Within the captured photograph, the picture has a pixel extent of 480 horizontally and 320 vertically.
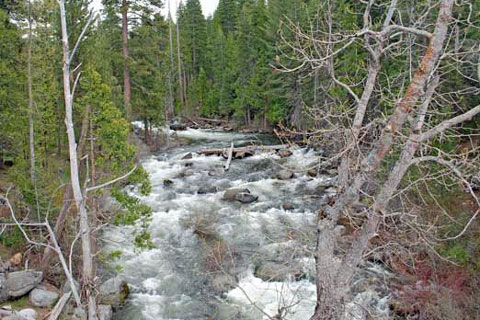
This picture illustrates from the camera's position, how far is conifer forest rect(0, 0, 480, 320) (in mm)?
4816

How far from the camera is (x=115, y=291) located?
34.0 ft

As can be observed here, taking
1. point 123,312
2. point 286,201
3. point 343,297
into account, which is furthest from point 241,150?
point 343,297

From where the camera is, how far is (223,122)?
4084 cm

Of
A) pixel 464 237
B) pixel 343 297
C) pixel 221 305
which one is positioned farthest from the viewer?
pixel 221 305

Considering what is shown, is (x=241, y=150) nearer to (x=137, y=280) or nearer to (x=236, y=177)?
(x=236, y=177)

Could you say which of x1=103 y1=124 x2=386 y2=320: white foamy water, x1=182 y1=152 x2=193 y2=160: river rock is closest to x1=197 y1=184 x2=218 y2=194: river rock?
x1=103 y1=124 x2=386 y2=320: white foamy water

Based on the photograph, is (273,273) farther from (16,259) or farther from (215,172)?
(215,172)

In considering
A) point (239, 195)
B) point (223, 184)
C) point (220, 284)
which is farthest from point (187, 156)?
point (220, 284)

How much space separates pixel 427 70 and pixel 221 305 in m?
7.97

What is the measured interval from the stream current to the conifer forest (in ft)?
0.25

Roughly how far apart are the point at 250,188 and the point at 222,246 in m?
6.00

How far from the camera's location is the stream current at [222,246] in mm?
9891

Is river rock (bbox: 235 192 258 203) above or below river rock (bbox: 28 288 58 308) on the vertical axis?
above

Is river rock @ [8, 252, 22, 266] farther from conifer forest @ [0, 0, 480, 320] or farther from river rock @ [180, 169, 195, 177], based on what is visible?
river rock @ [180, 169, 195, 177]
